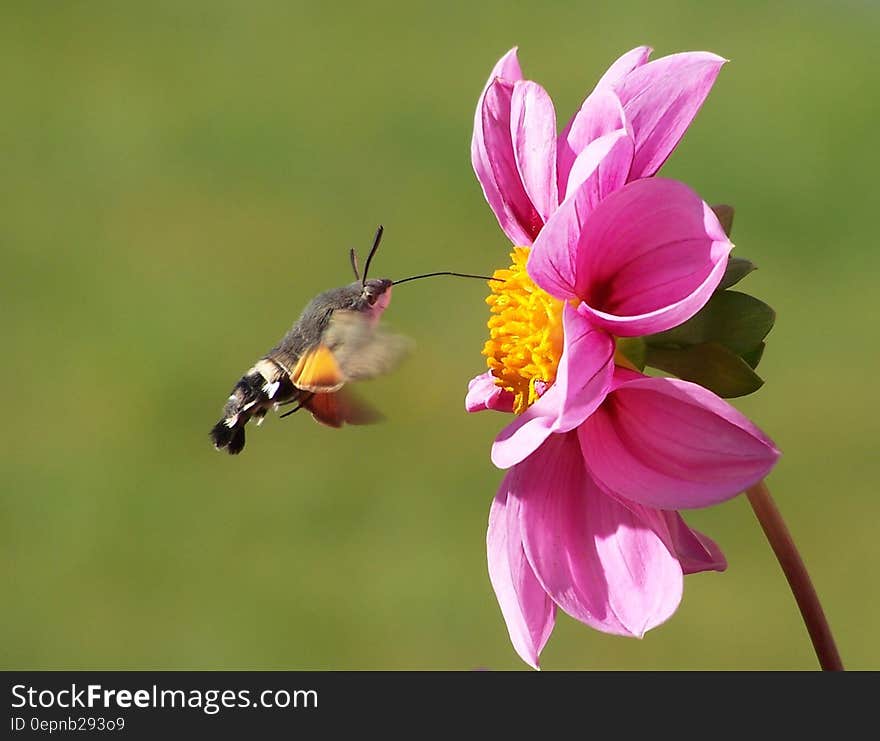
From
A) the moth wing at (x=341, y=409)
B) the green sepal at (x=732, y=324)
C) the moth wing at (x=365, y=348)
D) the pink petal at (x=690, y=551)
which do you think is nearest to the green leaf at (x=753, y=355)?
the green sepal at (x=732, y=324)

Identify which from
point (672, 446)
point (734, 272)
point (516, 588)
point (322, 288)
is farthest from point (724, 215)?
point (322, 288)

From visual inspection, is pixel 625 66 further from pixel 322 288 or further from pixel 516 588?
pixel 322 288

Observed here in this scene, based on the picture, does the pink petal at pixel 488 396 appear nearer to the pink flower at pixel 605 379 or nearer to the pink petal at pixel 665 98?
the pink flower at pixel 605 379

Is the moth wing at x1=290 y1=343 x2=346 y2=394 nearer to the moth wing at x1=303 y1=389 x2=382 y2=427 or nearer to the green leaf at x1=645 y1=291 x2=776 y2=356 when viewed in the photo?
the moth wing at x1=303 y1=389 x2=382 y2=427

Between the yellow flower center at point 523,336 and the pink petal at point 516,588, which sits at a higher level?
the yellow flower center at point 523,336

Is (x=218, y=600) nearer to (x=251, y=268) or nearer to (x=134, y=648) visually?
(x=134, y=648)

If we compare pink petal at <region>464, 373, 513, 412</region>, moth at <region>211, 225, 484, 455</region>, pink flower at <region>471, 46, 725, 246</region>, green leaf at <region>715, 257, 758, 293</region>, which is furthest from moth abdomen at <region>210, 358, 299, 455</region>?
green leaf at <region>715, 257, 758, 293</region>

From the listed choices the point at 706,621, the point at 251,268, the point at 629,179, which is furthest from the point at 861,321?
the point at 629,179
